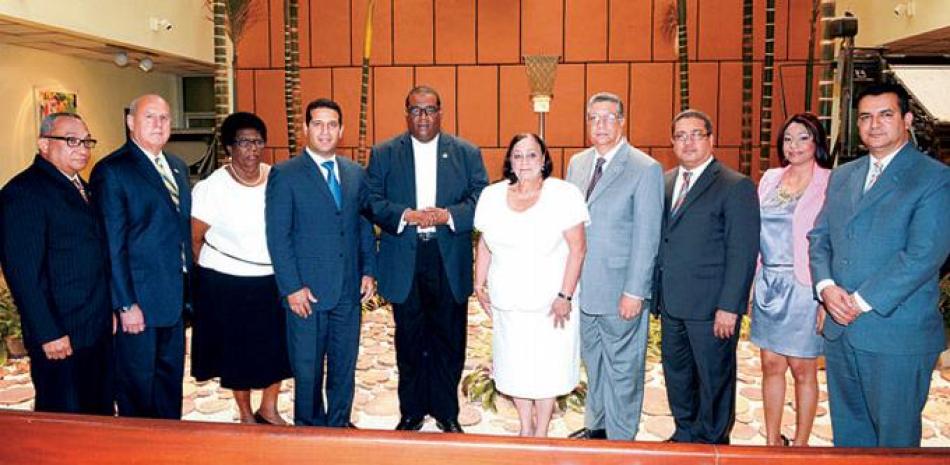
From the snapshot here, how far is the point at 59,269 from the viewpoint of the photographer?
2.52m

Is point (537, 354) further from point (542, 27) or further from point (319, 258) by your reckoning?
point (542, 27)

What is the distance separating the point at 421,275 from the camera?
3.29m

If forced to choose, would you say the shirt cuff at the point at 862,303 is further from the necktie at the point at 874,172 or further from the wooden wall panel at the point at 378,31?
the wooden wall panel at the point at 378,31

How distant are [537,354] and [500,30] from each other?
8305 mm

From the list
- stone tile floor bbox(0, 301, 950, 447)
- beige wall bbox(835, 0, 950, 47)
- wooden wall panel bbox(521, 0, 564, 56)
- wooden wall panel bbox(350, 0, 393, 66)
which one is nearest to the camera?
stone tile floor bbox(0, 301, 950, 447)

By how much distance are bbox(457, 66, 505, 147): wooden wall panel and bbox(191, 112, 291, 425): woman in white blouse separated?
7482 millimetres

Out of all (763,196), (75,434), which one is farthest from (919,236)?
(75,434)

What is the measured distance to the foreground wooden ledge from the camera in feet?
4.05

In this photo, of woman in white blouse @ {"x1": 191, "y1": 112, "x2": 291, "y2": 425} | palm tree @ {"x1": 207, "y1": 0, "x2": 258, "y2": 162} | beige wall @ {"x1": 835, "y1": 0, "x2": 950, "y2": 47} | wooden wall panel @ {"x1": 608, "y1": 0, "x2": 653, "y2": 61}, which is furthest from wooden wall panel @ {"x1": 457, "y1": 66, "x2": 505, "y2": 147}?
woman in white blouse @ {"x1": 191, "y1": 112, "x2": 291, "y2": 425}

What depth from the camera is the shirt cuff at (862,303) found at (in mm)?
2347

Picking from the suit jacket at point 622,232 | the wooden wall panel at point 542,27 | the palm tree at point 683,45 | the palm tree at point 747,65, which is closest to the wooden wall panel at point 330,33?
the wooden wall panel at point 542,27

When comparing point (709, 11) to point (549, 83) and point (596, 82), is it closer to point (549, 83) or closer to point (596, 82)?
point (596, 82)

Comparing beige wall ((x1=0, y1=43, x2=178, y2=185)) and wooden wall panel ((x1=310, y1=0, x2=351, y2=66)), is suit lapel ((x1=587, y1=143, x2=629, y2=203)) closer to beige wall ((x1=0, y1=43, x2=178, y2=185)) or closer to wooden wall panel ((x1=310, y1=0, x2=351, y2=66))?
wooden wall panel ((x1=310, y1=0, x2=351, y2=66))

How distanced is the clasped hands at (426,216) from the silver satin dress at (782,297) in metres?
1.40
